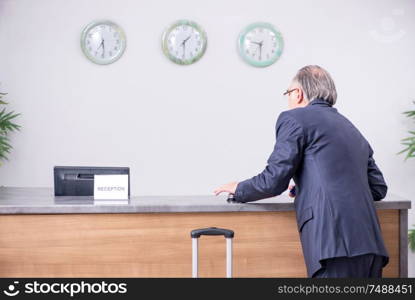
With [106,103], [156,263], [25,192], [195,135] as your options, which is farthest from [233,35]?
[156,263]

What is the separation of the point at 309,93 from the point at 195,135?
2449 mm

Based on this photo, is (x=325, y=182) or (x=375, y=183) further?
(x=375, y=183)

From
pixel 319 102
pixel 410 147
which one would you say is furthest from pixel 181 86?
pixel 319 102

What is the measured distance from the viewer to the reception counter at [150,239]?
244 cm

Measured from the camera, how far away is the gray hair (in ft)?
7.66

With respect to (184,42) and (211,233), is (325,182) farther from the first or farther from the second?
(184,42)

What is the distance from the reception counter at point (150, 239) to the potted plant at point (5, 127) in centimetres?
224

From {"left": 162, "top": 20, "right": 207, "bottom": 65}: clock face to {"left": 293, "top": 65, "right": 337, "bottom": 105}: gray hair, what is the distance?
238 centimetres

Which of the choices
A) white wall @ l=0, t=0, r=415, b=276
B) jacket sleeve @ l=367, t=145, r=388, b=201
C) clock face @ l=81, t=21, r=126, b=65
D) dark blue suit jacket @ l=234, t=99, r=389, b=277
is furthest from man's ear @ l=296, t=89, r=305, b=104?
clock face @ l=81, t=21, r=126, b=65

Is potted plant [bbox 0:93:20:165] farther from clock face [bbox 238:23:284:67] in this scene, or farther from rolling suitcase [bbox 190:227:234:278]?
rolling suitcase [bbox 190:227:234:278]

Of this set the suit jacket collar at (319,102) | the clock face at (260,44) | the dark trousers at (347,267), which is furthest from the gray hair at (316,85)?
the clock face at (260,44)

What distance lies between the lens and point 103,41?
15.3ft

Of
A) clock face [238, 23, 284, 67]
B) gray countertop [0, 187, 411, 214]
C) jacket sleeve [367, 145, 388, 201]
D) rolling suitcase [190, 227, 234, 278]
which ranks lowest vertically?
rolling suitcase [190, 227, 234, 278]

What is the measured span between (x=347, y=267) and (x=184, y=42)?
3.01 metres
